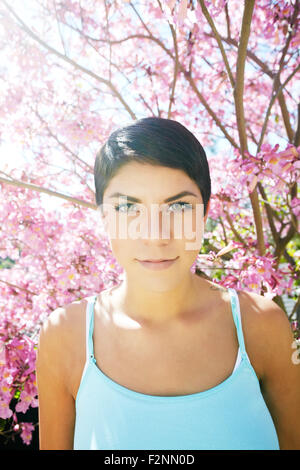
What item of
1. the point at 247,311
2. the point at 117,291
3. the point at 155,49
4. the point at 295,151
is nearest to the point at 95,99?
the point at 155,49

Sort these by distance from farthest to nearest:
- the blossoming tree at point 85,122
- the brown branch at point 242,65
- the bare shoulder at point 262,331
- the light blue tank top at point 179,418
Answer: the blossoming tree at point 85,122
the brown branch at point 242,65
the bare shoulder at point 262,331
the light blue tank top at point 179,418

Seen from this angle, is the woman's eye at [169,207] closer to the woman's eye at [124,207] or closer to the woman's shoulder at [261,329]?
the woman's eye at [124,207]

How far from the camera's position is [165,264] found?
103cm

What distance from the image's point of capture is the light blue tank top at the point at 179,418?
99cm

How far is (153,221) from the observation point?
1.01 metres

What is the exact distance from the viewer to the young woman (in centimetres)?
101

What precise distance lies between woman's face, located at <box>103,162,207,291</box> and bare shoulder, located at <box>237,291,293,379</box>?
25 centimetres

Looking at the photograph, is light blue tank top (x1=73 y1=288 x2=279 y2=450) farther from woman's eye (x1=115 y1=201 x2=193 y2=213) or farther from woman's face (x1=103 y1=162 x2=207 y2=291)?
woman's eye (x1=115 y1=201 x2=193 y2=213)

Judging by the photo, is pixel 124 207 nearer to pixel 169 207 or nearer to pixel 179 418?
pixel 169 207

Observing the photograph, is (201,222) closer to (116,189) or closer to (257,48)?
(116,189)

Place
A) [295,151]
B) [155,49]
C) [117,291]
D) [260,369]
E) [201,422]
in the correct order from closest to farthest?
1. [201,422]
2. [260,369]
3. [117,291]
4. [295,151]
5. [155,49]

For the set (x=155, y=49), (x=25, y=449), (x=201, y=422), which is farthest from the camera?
(x=155, y=49)

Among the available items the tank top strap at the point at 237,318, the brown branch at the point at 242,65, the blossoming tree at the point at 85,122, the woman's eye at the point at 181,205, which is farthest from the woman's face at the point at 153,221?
the blossoming tree at the point at 85,122

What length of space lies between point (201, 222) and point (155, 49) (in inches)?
106
